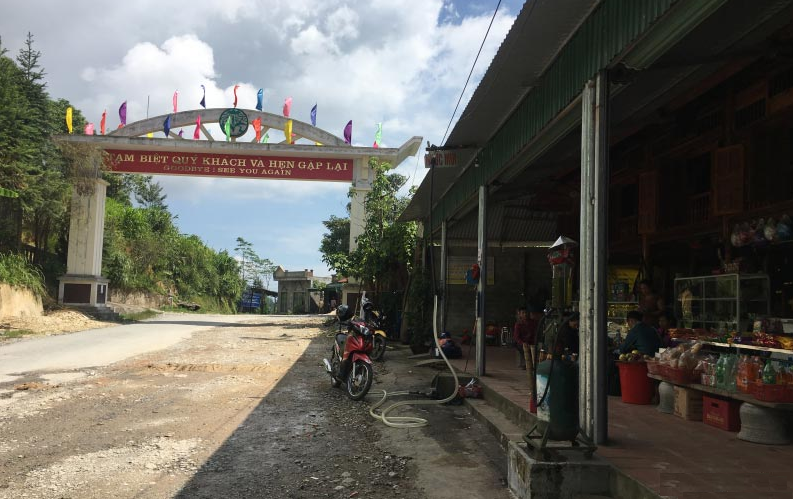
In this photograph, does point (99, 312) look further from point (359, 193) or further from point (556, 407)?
point (556, 407)

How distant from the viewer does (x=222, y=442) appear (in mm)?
5238

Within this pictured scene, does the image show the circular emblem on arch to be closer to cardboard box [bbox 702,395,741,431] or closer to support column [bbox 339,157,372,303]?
support column [bbox 339,157,372,303]

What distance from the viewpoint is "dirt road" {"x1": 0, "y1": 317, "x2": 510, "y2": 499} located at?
408 cm

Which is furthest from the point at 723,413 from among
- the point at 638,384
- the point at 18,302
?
the point at 18,302

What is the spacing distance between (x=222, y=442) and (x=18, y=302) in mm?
16185

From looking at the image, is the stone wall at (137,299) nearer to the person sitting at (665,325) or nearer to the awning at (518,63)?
the awning at (518,63)

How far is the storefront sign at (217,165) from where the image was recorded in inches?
842

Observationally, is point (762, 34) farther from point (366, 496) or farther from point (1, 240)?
point (1, 240)

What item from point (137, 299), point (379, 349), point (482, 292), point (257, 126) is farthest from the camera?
point (137, 299)

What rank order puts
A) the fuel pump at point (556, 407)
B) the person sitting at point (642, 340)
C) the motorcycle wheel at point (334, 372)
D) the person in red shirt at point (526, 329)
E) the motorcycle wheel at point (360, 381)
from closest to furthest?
the fuel pump at point (556, 407), the person sitting at point (642, 340), the motorcycle wheel at point (360, 381), the person in red shirt at point (526, 329), the motorcycle wheel at point (334, 372)

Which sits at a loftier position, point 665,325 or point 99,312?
point 665,325

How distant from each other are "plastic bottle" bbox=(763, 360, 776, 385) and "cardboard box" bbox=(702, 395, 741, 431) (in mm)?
540

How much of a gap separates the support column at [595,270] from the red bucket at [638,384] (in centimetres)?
191

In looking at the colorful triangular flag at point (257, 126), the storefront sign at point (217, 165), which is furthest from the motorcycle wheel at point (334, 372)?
the colorful triangular flag at point (257, 126)
